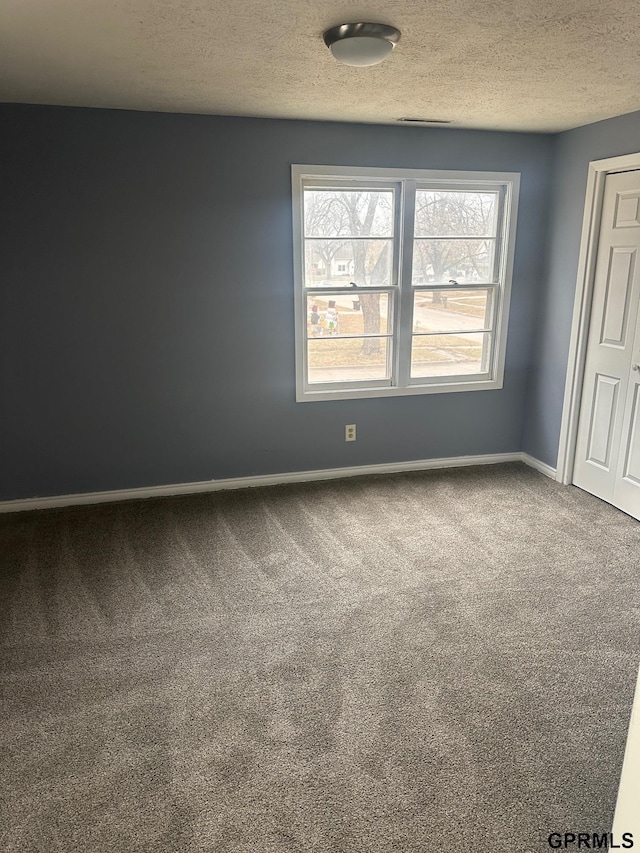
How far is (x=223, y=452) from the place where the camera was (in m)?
4.01

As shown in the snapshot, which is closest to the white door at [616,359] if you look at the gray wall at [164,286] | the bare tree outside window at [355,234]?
the gray wall at [164,286]

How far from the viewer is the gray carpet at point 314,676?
67.6 inches

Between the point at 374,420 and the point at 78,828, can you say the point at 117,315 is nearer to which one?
the point at 374,420

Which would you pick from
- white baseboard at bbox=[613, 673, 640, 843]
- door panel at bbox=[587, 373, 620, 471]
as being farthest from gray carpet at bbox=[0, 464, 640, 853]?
white baseboard at bbox=[613, 673, 640, 843]

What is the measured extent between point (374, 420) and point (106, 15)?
289 cm

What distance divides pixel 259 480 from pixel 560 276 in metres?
2.55

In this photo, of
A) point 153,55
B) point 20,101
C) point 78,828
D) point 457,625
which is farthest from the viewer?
point 20,101

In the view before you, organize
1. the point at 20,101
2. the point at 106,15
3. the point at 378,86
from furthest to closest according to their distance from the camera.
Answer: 1. the point at 20,101
2. the point at 378,86
3. the point at 106,15

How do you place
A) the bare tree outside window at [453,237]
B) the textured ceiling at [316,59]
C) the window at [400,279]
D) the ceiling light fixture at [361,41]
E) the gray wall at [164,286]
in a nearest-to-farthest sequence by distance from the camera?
the textured ceiling at [316,59]
the ceiling light fixture at [361,41]
the gray wall at [164,286]
the window at [400,279]
the bare tree outside window at [453,237]

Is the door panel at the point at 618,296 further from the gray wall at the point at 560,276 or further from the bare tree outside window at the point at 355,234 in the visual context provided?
the bare tree outside window at the point at 355,234

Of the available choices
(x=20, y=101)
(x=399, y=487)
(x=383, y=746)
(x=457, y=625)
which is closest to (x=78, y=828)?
(x=383, y=746)

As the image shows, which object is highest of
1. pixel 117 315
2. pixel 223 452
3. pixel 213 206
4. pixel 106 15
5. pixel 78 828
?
pixel 106 15

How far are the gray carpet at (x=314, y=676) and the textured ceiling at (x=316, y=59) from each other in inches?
92.1

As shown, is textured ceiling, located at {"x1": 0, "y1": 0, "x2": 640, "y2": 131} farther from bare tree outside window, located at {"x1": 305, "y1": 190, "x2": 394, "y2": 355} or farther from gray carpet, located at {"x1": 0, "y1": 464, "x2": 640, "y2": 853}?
gray carpet, located at {"x1": 0, "y1": 464, "x2": 640, "y2": 853}
